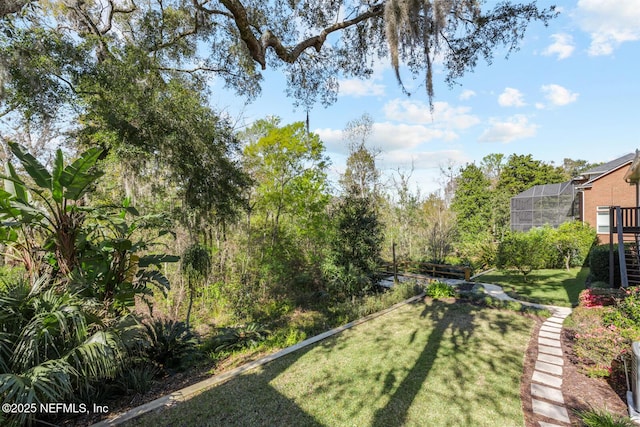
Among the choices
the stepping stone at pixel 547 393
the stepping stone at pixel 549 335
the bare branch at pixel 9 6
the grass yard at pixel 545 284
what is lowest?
the stepping stone at pixel 547 393

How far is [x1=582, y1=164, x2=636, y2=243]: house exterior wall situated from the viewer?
40.9 feet

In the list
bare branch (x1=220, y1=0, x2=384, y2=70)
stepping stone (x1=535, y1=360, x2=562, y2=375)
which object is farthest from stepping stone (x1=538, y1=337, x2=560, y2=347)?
bare branch (x1=220, y1=0, x2=384, y2=70)

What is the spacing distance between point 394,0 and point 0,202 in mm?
5401

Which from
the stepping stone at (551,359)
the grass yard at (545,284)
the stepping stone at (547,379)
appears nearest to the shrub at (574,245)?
the grass yard at (545,284)

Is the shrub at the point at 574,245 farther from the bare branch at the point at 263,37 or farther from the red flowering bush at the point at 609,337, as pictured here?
the bare branch at the point at 263,37

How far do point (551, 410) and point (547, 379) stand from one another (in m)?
0.81

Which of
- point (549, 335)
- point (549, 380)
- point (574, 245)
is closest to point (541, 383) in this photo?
point (549, 380)

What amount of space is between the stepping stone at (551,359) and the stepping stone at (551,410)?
1348 mm

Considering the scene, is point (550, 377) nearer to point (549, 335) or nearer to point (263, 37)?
point (549, 335)

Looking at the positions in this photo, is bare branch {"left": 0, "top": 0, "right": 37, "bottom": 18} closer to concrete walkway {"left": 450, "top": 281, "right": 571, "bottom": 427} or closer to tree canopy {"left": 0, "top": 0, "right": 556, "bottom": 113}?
tree canopy {"left": 0, "top": 0, "right": 556, "bottom": 113}

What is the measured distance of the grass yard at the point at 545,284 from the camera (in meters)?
7.49

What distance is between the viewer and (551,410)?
3080 mm

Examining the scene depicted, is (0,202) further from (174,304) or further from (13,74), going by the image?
(174,304)

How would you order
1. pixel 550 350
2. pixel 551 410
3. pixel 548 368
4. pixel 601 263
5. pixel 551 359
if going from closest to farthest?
pixel 551 410 → pixel 548 368 → pixel 551 359 → pixel 550 350 → pixel 601 263
